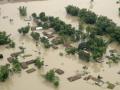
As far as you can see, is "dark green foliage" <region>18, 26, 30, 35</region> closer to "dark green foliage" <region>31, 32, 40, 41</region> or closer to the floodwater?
the floodwater

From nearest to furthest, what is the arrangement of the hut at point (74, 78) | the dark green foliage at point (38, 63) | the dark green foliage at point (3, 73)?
the dark green foliage at point (3, 73)
the hut at point (74, 78)
the dark green foliage at point (38, 63)

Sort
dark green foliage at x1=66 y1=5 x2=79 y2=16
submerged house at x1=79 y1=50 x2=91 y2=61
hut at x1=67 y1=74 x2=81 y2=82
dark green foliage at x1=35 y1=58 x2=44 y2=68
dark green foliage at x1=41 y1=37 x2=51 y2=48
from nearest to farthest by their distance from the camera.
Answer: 1. hut at x1=67 y1=74 x2=81 y2=82
2. dark green foliage at x1=35 y1=58 x2=44 y2=68
3. submerged house at x1=79 y1=50 x2=91 y2=61
4. dark green foliage at x1=41 y1=37 x2=51 y2=48
5. dark green foliage at x1=66 y1=5 x2=79 y2=16

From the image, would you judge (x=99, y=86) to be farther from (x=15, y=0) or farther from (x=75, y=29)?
(x=15, y=0)

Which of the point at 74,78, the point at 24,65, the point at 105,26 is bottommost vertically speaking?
the point at 74,78

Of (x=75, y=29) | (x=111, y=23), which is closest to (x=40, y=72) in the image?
(x=75, y=29)

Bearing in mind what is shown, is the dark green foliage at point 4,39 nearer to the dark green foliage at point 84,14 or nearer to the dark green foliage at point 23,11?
the dark green foliage at point 23,11

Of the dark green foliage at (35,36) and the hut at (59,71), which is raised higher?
the dark green foliage at (35,36)

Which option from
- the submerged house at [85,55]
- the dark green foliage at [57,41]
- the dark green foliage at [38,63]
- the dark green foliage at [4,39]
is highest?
the dark green foliage at [4,39]

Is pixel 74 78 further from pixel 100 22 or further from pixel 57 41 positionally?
pixel 100 22

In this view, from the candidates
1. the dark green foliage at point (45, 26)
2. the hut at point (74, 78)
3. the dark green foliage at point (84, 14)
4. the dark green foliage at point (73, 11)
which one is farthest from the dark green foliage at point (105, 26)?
the hut at point (74, 78)

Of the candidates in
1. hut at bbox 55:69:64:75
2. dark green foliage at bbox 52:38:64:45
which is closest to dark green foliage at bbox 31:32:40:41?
dark green foliage at bbox 52:38:64:45

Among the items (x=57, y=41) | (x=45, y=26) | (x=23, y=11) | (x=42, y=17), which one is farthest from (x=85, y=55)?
(x=23, y=11)
